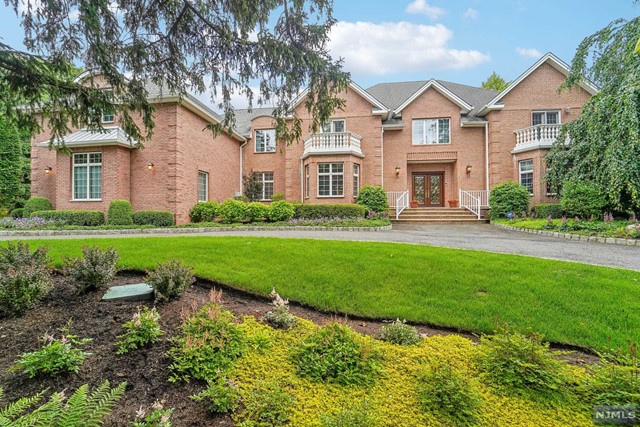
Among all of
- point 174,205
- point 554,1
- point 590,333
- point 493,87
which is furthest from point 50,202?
point 493,87

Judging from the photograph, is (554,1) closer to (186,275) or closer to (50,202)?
(186,275)

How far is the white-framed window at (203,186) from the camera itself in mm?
15847

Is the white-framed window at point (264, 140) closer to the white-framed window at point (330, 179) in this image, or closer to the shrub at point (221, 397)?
the white-framed window at point (330, 179)

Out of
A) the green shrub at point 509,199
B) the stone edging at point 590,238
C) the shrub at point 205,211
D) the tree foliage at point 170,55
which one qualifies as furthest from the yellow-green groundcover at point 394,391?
the green shrub at point 509,199

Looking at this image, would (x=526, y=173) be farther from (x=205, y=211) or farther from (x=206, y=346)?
(x=206, y=346)

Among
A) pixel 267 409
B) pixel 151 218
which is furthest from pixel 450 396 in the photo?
pixel 151 218

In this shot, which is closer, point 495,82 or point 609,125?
point 609,125

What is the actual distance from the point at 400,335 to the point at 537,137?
55.0 ft

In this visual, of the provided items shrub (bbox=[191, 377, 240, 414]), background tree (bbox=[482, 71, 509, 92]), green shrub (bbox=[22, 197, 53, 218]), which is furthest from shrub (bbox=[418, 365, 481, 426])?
background tree (bbox=[482, 71, 509, 92])

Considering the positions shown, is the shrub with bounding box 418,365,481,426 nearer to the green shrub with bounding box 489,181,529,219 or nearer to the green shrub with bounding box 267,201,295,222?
the green shrub with bounding box 267,201,295,222

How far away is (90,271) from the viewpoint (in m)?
3.88

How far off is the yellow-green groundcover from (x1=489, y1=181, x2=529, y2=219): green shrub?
1417cm

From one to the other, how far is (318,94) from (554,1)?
268 inches

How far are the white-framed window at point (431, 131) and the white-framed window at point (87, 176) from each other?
1657 cm
